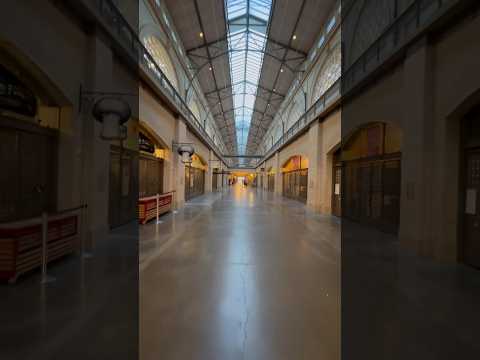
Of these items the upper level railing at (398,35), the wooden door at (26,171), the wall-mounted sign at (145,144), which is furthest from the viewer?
the wall-mounted sign at (145,144)

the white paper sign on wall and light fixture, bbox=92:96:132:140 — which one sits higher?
light fixture, bbox=92:96:132:140

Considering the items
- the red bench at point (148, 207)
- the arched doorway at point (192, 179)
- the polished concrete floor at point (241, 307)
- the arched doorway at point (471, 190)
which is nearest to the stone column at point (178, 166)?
the red bench at point (148, 207)

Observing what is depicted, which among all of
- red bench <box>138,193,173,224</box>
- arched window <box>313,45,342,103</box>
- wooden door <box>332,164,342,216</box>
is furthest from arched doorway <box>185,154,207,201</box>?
arched window <box>313,45,342,103</box>

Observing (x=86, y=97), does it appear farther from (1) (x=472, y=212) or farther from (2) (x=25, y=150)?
(1) (x=472, y=212)

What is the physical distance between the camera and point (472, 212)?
Answer: 4914mm

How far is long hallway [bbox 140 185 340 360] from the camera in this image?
245 centimetres

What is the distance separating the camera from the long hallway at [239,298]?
245 centimetres

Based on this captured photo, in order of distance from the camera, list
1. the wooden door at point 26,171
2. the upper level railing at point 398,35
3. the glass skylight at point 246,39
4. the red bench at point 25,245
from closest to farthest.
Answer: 1. the red bench at point 25,245
2. the wooden door at point 26,171
3. the upper level railing at point 398,35
4. the glass skylight at point 246,39

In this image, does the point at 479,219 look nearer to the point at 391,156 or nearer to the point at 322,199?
the point at 391,156

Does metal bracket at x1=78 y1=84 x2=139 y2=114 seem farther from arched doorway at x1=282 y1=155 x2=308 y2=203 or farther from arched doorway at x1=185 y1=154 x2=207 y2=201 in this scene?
arched doorway at x1=282 y1=155 x2=308 y2=203

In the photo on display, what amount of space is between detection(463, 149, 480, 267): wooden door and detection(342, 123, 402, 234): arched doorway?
246 centimetres

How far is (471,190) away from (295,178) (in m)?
15.4

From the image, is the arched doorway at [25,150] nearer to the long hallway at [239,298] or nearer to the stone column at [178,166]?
the long hallway at [239,298]

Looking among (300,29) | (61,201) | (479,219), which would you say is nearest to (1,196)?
(61,201)
